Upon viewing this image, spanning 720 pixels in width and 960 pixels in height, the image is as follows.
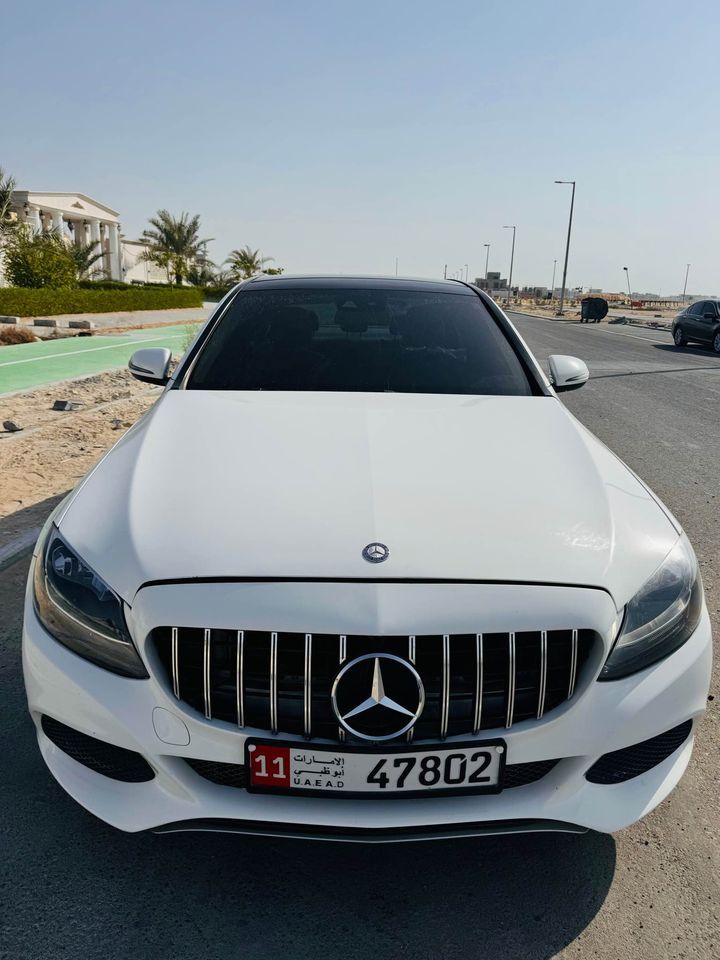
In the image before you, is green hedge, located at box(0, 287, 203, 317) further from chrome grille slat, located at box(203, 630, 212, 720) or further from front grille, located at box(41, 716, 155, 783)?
chrome grille slat, located at box(203, 630, 212, 720)

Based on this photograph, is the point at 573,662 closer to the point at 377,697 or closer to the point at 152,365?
the point at 377,697

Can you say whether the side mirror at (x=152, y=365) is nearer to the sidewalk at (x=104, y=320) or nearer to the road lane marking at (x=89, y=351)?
the road lane marking at (x=89, y=351)

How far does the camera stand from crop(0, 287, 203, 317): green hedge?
23595mm

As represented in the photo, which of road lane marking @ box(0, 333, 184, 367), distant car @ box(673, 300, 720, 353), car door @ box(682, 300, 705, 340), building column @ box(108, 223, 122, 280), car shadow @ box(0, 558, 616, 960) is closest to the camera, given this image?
car shadow @ box(0, 558, 616, 960)

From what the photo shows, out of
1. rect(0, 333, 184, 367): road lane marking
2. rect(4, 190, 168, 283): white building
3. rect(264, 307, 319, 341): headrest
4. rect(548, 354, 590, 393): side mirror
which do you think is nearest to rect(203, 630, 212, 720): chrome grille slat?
rect(264, 307, 319, 341): headrest

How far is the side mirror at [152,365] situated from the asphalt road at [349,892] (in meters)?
1.75

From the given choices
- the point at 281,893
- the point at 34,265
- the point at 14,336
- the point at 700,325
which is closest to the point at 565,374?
the point at 281,893

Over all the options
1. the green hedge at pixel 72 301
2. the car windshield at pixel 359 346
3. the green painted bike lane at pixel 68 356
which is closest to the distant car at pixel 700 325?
the green painted bike lane at pixel 68 356

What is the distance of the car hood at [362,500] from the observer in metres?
1.85

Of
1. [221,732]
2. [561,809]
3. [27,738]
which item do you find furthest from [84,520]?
[561,809]

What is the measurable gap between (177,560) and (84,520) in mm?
410

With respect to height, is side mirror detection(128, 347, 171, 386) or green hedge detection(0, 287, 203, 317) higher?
side mirror detection(128, 347, 171, 386)

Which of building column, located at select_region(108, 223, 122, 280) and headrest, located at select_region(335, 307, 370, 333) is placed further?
building column, located at select_region(108, 223, 122, 280)

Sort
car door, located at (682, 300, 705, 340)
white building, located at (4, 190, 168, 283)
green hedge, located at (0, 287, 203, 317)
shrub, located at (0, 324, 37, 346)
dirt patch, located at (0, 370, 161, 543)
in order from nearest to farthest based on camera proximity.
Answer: dirt patch, located at (0, 370, 161, 543)
shrub, located at (0, 324, 37, 346)
car door, located at (682, 300, 705, 340)
green hedge, located at (0, 287, 203, 317)
white building, located at (4, 190, 168, 283)
